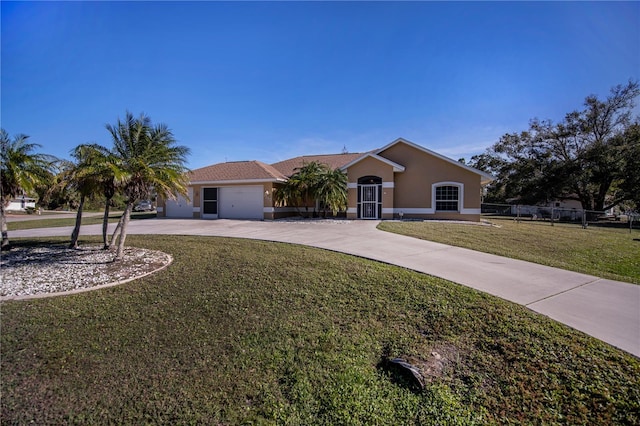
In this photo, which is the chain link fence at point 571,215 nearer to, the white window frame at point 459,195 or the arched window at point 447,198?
the white window frame at point 459,195

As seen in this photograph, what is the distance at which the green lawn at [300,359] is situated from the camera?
315 cm

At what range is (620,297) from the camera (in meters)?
5.43

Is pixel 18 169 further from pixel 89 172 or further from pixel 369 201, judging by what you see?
pixel 369 201

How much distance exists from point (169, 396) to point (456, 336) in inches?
145

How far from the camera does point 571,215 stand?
32062 millimetres

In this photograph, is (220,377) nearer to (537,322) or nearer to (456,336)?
(456,336)

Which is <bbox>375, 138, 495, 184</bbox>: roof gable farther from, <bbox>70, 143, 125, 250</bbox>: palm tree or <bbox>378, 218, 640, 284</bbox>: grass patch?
<bbox>70, 143, 125, 250</bbox>: palm tree

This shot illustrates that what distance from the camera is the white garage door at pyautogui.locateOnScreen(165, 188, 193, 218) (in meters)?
22.8

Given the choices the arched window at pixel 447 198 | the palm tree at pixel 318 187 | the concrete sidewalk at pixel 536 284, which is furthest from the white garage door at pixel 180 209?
the arched window at pixel 447 198

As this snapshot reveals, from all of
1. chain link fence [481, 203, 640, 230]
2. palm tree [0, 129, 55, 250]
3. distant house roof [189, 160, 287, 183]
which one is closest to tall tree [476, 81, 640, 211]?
chain link fence [481, 203, 640, 230]

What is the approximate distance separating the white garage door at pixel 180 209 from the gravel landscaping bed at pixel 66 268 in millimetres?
13408

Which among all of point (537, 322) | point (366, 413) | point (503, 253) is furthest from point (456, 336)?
point (503, 253)

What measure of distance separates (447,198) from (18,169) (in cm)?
1985

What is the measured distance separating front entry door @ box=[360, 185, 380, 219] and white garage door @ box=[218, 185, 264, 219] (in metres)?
6.77
